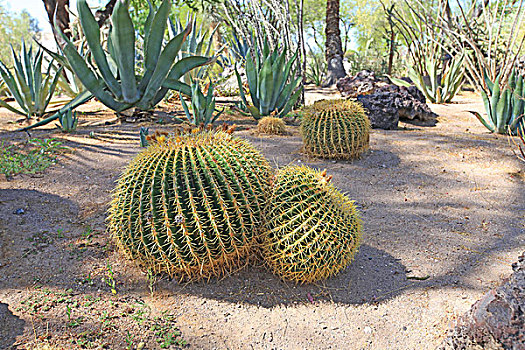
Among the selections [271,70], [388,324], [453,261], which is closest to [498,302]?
[388,324]

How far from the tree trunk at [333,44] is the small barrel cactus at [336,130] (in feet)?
30.1

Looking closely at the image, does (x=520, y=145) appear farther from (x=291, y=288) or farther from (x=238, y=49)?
(x=238, y=49)

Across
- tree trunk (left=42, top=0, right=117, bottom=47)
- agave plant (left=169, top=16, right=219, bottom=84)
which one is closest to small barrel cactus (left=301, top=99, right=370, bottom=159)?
agave plant (left=169, top=16, right=219, bottom=84)

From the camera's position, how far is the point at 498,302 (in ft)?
5.06

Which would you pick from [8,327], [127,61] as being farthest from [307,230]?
[127,61]

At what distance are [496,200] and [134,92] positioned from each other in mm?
4905

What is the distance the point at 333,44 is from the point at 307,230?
12.4 metres

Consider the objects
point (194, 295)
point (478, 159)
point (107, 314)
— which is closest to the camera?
point (107, 314)

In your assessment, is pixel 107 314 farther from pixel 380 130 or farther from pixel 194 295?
pixel 380 130

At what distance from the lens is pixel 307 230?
2.28m

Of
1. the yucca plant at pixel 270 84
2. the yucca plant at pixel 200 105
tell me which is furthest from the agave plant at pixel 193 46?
the yucca plant at pixel 200 105

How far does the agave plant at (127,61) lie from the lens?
5.24 m

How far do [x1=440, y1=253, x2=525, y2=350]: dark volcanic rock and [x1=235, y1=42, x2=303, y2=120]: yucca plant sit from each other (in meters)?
5.04

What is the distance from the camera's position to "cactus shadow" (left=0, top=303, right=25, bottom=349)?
1.87m
